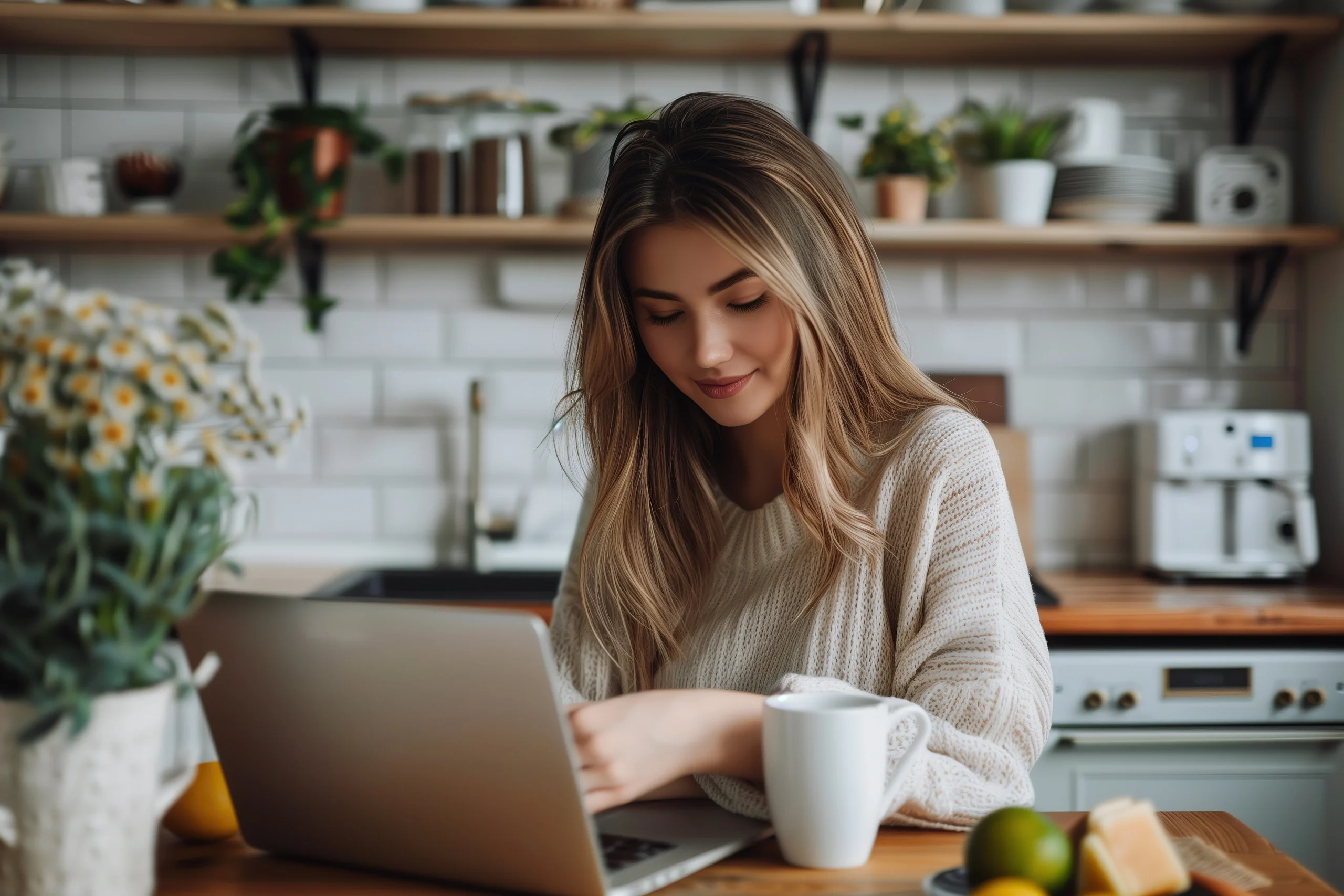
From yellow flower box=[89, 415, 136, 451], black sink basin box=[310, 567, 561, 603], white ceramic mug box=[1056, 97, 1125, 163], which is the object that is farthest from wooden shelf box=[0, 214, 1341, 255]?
yellow flower box=[89, 415, 136, 451]

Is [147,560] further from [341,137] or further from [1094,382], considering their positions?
[1094,382]

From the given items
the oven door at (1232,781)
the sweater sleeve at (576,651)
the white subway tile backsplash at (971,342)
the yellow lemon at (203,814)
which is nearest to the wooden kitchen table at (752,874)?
the yellow lemon at (203,814)

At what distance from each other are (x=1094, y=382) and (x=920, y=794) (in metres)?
2.01

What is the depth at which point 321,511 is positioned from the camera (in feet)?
8.83

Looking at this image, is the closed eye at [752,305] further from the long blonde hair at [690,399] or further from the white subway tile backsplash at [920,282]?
the white subway tile backsplash at [920,282]

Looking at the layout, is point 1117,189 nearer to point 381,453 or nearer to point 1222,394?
point 1222,394

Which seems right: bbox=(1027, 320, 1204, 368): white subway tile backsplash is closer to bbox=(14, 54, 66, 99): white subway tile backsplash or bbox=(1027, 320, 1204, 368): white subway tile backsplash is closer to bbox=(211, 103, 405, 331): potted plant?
bbox=(211, 103, 405, 331): potted plant

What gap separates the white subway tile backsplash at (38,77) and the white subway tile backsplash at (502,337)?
1022 mm

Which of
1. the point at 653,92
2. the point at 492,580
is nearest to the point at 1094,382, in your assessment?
the point at 653,92

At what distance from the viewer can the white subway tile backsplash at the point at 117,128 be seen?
Answer: 2656 mm

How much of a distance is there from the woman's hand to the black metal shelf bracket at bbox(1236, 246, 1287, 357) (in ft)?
7.13

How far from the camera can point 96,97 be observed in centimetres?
265

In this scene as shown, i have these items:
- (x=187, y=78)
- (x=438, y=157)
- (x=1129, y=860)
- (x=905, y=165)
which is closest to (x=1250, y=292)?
(x=905, y=165)

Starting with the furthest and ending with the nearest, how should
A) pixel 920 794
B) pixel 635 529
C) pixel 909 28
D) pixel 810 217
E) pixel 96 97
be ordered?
1. pixel 96 97
2. pixel 909 28
3. pixel 635 529
4. pixel 810 217
5. pixel 920 794
